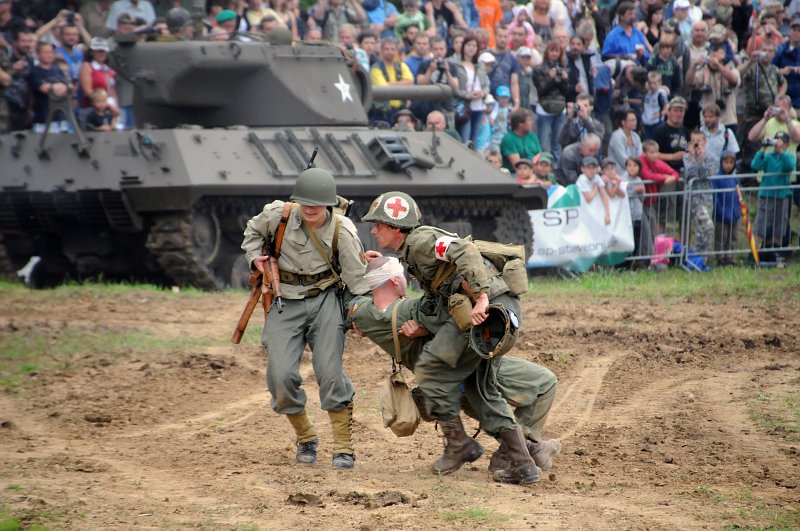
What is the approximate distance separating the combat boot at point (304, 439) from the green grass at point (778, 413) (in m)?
2.85

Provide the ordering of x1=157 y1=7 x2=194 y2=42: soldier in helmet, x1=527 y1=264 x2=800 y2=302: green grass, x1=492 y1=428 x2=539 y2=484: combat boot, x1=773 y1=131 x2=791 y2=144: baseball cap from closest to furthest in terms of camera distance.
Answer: x1=492 y1=428 x2=539 y2=484: combat boot < x1=527 y1=264 x2=800 y2=302: green grass < x1=157 y1=7 x2=194 y2=42: soldier in helmet < x1=773 y1=131 x2=791 y2=144: baseball cap

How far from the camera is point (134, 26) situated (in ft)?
53.2

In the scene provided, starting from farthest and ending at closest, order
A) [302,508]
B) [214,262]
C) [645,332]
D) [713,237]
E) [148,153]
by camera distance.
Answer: [713,237], [214,262], [148,153], [645,332], [302,508]

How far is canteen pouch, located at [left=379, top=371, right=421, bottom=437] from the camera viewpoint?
23.4ft

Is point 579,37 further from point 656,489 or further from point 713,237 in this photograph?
point 656,489

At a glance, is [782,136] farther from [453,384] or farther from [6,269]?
[453,384]

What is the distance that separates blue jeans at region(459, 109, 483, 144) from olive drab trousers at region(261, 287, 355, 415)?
35.5ft

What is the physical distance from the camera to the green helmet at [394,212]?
7039mm

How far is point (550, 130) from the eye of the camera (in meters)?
18.4

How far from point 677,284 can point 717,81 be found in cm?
454

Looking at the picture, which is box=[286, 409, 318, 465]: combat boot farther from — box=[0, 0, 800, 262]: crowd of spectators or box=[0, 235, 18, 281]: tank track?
box=[0, 235, 18, 281]: tank track

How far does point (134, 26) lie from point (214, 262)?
301cm

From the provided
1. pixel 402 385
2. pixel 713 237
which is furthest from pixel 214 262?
pixel 402 385

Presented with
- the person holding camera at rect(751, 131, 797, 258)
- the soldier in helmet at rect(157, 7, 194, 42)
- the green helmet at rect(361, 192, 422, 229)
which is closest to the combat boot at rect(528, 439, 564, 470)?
the green helmet at rect(361, 192, 422, 229)
